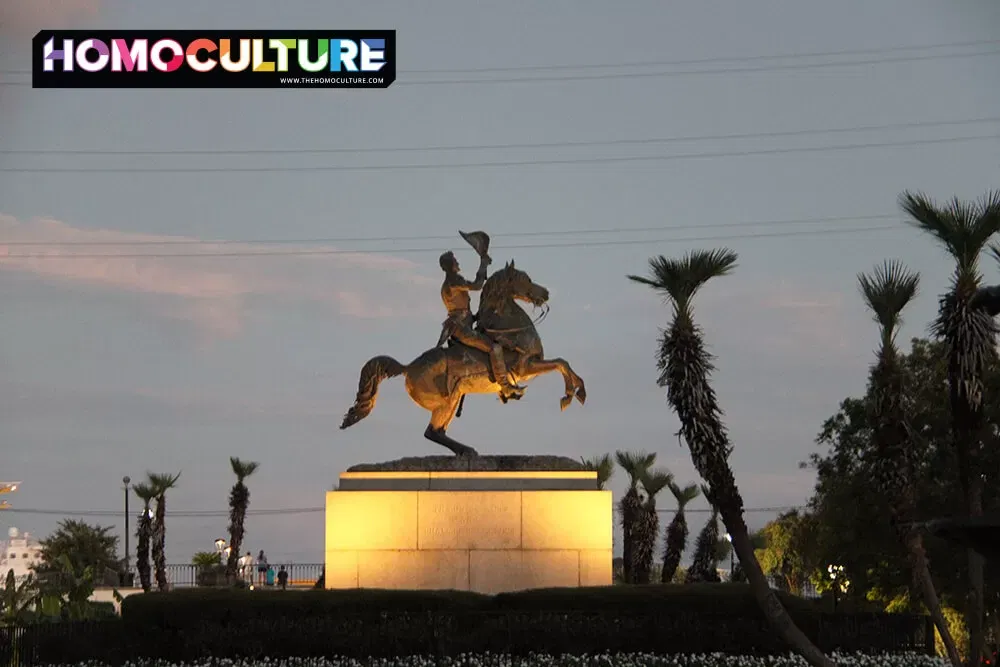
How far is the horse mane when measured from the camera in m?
27.0

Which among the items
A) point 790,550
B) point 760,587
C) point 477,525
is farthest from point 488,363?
point 790,550

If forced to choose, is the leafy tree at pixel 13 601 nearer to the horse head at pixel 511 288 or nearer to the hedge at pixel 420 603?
the hedge at pixel 420 603

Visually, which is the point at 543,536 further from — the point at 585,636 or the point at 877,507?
the point at 877,507

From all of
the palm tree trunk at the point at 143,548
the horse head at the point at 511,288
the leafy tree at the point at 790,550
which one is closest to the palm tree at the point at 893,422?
the horse head at the point at 511,288

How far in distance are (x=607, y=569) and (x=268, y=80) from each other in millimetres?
10412

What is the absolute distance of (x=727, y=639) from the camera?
23.0 m

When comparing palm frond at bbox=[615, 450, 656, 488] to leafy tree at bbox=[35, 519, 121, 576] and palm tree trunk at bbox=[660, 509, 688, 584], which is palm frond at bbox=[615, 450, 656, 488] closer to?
palm tree trunk at bbox=[660, 509, 688, 584]

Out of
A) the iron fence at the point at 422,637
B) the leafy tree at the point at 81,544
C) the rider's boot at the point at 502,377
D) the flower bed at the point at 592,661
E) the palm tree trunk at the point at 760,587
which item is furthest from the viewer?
the leafy tree at the point at 81,544

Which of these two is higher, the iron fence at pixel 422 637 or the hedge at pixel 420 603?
the hedge at pixel 420 603

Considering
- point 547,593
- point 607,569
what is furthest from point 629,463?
point 547,593

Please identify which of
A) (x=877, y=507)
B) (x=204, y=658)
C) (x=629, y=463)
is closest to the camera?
(x=204, y=658)

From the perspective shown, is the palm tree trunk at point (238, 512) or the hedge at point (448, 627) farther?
the palm tree trunk at point (238, 512)

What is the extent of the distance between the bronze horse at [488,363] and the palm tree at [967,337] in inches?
284

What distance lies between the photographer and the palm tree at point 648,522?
137 ft
